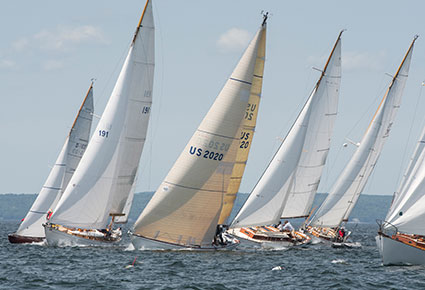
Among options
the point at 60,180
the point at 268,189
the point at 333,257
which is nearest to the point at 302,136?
the point at 268,189

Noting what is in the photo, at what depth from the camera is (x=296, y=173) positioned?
54438 millimetres

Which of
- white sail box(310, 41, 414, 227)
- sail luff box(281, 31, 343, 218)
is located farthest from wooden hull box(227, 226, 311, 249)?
white sail box(310, 41, 414, 227)

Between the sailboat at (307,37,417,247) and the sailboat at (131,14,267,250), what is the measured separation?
1803 cm

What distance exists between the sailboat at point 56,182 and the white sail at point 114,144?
22.7 ft

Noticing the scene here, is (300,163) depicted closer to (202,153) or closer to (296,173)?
(296,173)

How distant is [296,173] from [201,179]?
53.3ft

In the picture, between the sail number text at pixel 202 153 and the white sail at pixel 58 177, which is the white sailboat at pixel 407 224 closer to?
the sail number text at pixel 202 153

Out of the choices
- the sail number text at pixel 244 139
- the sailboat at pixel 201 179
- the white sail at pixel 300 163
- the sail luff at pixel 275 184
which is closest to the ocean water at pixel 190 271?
the sailboat at pixel 201 179

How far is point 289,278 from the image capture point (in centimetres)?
3312

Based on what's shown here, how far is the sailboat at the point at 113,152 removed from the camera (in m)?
42.5

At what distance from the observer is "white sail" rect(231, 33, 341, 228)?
49156 mm

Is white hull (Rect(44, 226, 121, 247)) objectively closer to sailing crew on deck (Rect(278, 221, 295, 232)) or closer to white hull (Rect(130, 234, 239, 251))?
white hull (Rect(130, 234, 239, 251))

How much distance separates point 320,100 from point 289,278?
22.4m

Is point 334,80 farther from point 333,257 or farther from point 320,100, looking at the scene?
point 333,257
